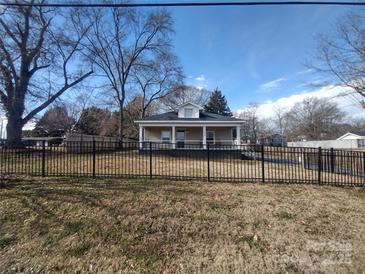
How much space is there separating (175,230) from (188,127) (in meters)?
19.5

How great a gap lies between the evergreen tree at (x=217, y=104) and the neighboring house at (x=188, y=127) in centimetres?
2969

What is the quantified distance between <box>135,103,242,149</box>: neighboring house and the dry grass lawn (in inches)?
572

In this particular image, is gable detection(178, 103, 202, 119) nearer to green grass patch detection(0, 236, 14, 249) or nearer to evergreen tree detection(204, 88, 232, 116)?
green grass patch detection(0, 236, 14, 249)

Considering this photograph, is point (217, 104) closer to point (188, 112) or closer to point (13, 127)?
point (188, 112)

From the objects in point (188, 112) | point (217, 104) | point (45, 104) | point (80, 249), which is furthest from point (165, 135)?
point (217, 104)

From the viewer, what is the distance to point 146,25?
31.1 meters

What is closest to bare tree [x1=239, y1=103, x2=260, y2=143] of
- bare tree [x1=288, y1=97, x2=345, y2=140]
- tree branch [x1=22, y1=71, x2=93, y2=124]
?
bare tree [x1=288, y1=97, x2=345, y2=140]

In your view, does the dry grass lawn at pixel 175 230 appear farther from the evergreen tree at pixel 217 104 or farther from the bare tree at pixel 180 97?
the evergreen tree at pixel 217 104

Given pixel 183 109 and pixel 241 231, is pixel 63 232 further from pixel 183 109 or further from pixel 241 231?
pixel 183 109

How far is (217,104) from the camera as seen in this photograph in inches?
2119

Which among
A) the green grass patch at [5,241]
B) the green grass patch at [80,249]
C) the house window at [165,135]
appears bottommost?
the green grass patch at [80,249]

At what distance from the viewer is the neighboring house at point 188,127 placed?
2073cm

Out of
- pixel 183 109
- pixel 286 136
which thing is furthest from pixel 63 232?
pixel 286 136

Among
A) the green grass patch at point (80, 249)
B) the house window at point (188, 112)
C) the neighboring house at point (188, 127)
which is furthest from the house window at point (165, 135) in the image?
the green grass patch at point (80, 249)
